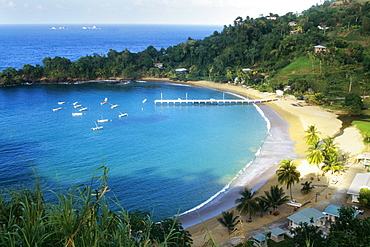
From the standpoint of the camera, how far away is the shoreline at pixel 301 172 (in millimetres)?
25391

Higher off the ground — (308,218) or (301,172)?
(308,218)

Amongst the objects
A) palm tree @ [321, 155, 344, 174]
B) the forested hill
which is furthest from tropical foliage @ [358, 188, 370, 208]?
the forested hill

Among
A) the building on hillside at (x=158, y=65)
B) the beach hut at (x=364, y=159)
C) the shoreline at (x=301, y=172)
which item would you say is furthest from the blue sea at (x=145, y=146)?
the building on hillside at (x=158, y=65)

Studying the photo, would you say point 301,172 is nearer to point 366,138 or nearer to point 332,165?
point 332,165

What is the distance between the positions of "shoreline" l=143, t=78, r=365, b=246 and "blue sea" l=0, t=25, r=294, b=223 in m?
1.32

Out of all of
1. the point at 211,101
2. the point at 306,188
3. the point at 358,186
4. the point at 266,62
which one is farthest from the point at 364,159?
the point at 266,62

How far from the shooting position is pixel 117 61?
10044cm

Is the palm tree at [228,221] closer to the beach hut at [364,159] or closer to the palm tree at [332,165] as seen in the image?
the palm tree at [332,165]

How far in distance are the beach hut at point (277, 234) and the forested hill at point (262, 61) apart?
47.9 m

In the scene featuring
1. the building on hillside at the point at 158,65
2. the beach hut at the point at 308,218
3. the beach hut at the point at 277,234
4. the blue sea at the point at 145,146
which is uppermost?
the building on hillside at the point at 158,65

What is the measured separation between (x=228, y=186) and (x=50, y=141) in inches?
1000

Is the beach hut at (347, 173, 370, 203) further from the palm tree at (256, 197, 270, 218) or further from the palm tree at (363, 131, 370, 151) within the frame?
the palm tree at (363, 131, 370, 151)

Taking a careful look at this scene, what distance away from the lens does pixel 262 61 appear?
317ft

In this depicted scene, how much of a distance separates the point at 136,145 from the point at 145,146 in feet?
4.05
